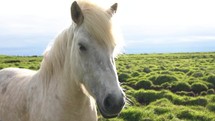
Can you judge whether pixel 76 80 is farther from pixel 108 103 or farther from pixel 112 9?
pixel 112 9

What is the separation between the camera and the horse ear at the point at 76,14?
4391mm

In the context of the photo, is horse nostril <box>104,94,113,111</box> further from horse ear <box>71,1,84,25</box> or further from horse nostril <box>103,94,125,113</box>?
horse ear <box>71,1,84,25</box>

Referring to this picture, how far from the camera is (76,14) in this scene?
4469 millimetres

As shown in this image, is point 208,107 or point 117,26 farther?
point 208,107

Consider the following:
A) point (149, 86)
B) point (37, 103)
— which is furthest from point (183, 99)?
point (37, 103)

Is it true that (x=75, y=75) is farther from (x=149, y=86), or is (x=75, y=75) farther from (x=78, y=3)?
(x=149, y=86)

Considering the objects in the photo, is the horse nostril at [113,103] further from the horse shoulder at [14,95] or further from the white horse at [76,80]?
the horse shoulder at [14,95]

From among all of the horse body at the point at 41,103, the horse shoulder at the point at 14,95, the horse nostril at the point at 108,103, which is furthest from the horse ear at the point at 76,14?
the horse shoulder at the point at 14,95

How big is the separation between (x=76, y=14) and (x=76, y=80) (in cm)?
88

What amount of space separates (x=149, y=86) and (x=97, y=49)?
1312cm

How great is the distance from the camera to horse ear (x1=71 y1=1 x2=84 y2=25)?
4.39 metres

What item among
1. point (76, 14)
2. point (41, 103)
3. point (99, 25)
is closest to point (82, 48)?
point (99, 25)

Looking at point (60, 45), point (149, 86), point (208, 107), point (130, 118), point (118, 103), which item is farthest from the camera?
point (149, 86)

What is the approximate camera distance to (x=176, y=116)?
1054 cm
